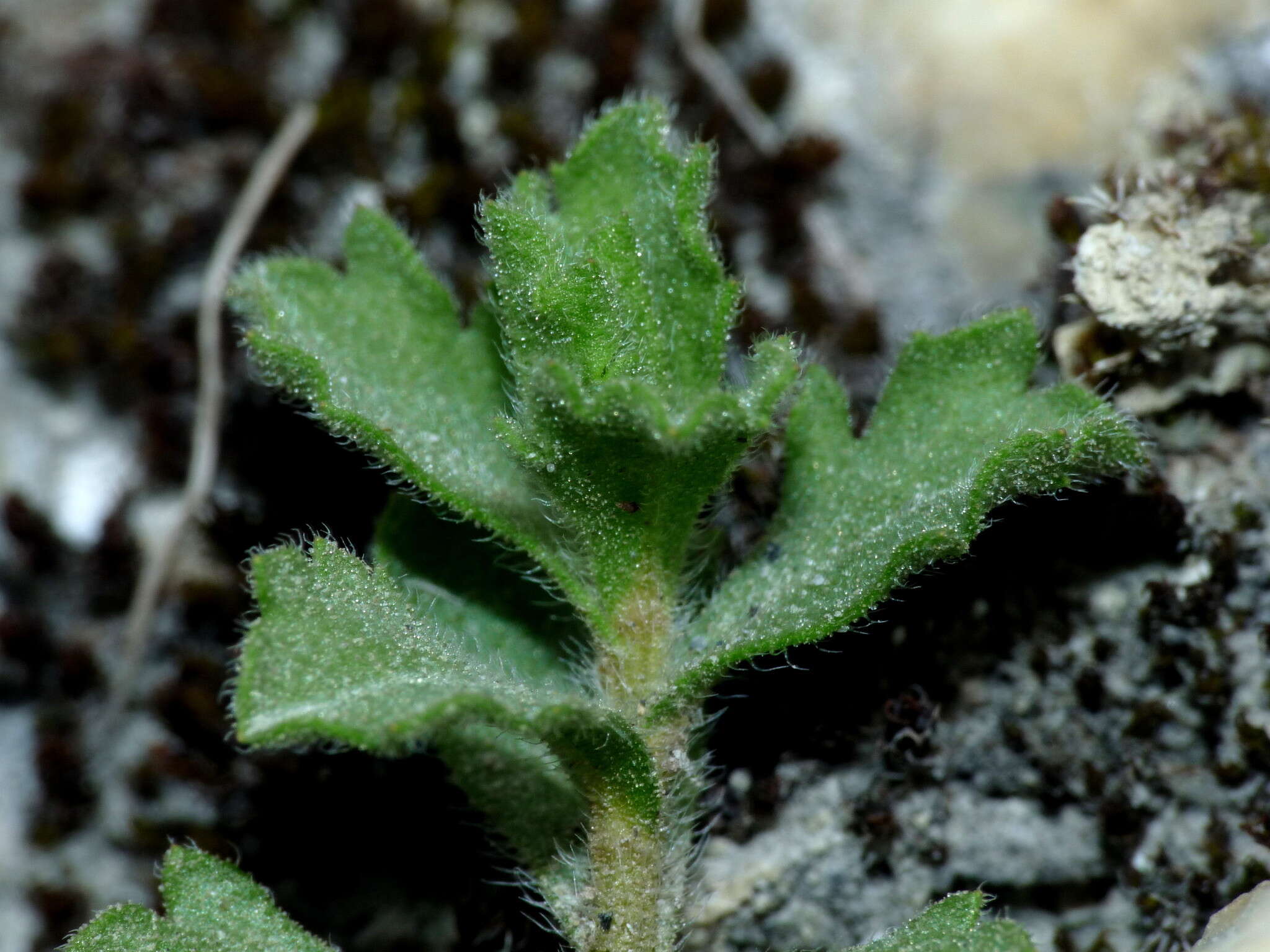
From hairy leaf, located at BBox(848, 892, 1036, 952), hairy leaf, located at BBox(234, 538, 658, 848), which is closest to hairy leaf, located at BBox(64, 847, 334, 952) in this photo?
hairy leaf, located at BBox(234, 538, 658, 848)

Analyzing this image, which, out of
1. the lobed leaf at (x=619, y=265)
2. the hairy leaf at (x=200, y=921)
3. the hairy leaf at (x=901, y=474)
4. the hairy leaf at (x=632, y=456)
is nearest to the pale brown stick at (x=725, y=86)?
the lobed leaf at (x=619, y=265)

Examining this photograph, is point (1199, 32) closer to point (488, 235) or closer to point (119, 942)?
point (488, 235)

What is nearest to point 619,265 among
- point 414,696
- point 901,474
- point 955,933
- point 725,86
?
point 901,474

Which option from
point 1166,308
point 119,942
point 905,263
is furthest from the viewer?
point 905,263

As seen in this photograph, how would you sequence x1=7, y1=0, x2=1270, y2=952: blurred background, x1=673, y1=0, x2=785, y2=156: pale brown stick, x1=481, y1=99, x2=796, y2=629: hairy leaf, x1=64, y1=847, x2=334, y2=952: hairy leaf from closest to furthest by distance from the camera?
1. x1=481, y1=99, x2=796, y2=629: hairy leaf
2. x1=64, y1=847, x2=334, y2=952: hairy leaf
3. x1=7, y1=0, x2=1270, y2=952: blurred background
4. x1=673, y1=0, x2=785, y2=156: pale brown stick

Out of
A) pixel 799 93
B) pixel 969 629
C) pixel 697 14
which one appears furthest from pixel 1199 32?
pixel 969 629

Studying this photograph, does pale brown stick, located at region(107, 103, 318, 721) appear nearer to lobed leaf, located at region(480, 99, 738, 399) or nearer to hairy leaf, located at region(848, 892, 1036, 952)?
lobed leaf, located at region(480, 99, 738, 399)

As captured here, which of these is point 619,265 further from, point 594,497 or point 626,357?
point 594,497
